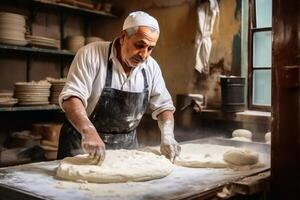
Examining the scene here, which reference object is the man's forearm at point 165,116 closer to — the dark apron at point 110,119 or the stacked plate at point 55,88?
the dark apron at point 110,119

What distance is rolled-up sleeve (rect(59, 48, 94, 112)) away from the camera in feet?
7.84

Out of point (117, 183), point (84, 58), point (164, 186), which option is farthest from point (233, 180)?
point (84, 58)

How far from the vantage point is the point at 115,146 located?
108 inches

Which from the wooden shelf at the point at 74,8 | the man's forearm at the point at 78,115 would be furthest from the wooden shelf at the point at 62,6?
the man's forearm at the point at 78,115

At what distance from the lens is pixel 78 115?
7.42ft

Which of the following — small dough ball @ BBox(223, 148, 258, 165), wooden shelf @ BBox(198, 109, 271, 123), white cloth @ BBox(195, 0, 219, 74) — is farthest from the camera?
white cloth @ BBox(195, 0, 219, 74)

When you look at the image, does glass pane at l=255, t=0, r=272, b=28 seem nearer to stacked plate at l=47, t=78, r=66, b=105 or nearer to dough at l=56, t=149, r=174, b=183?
stacked plate at l=47, t=78, r=66, b=105

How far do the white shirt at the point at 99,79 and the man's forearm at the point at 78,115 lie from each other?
4 centimetres

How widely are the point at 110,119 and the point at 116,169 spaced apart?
802 mm

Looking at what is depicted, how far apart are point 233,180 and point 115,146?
1.02 meters

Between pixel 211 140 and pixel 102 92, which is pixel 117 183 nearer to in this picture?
pixel 102 92

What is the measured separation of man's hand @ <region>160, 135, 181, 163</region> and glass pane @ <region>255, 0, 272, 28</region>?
2.14m

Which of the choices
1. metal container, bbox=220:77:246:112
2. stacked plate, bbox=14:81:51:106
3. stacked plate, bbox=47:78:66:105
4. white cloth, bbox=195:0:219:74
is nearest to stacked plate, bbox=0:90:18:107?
stacked plate, bbox=14:81:51:106

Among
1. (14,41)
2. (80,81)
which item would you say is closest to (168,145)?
(80,81)
